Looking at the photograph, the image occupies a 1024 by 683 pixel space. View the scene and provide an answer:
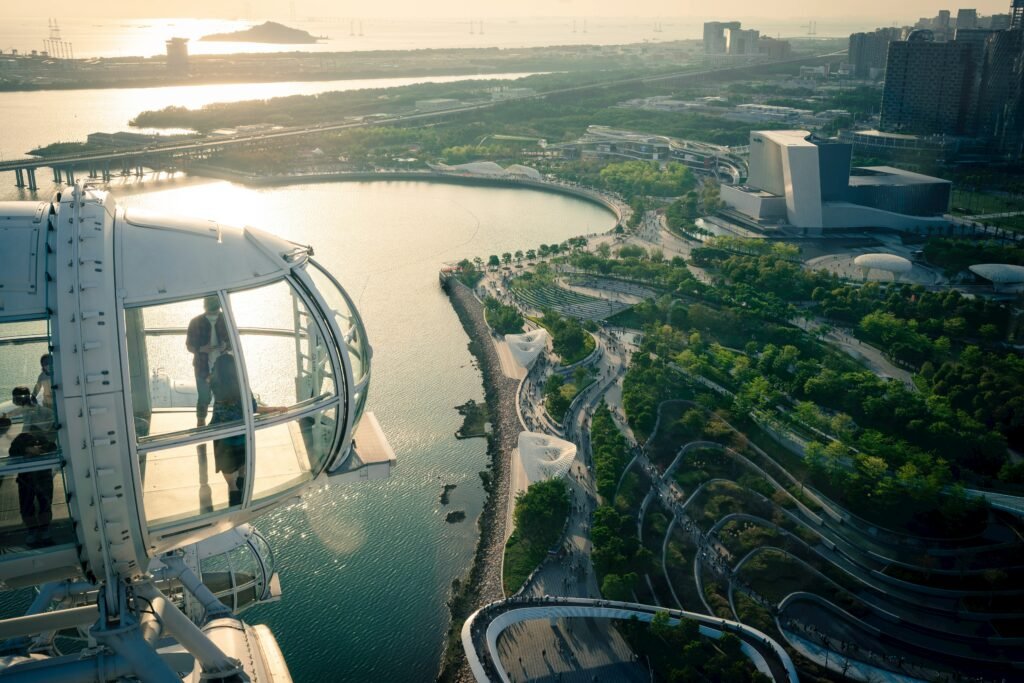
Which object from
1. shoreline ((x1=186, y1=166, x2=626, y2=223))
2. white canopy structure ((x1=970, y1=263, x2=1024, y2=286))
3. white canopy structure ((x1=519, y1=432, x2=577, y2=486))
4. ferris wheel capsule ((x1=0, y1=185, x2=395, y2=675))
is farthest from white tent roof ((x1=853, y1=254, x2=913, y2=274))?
ferris wheel capsule ((x1=0, y1=185, x2=395, y2=675))

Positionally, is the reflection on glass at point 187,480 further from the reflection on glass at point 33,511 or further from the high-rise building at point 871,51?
the high-rise building at point 871,51

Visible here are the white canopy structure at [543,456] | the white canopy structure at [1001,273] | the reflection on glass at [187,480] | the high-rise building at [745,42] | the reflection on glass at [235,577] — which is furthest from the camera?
the high-rise building at [745,42]

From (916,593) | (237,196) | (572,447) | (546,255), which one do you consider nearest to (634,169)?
(546,255)

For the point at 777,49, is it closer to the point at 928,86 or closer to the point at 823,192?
the point at 928,86

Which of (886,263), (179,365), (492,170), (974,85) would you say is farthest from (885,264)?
(974,85)

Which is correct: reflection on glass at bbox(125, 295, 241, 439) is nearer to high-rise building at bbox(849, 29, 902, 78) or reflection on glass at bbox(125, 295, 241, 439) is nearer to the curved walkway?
the curved walkway

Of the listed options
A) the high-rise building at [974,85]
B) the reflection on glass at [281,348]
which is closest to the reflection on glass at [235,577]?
the reflection on glass at [281,348]
